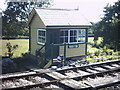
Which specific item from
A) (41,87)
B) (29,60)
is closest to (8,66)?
(29,60)

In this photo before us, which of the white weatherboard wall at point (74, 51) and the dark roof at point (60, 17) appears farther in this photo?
the white weatherboard wall at point (74, 51)

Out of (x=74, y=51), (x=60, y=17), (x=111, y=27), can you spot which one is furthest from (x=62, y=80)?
(x=111, y=27)

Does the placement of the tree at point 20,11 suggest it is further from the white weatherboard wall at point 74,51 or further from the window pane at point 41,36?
the white weatherboard wall at point 74,51

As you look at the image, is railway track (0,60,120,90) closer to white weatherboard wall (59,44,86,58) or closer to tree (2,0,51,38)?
white weatherboard wall (59,44,86,58)

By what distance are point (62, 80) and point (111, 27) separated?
12481mm

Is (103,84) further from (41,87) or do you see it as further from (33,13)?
(33,13)

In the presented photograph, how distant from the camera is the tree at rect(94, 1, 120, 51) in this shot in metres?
18.5

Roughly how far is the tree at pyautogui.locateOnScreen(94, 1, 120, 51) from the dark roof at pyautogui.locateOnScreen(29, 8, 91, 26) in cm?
505

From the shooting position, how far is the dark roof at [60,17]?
12787 millimetres

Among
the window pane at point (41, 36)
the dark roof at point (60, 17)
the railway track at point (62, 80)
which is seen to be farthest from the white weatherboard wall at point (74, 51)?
the railway track at point (62, 80)

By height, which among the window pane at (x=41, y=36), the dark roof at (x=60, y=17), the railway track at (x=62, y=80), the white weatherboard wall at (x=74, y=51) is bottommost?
the railway track at (x=62, y=80)

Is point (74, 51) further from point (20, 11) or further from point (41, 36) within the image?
point (20, 11)

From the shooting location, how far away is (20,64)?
12.4 meters

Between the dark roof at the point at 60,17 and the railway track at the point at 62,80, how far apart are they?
379 cm
